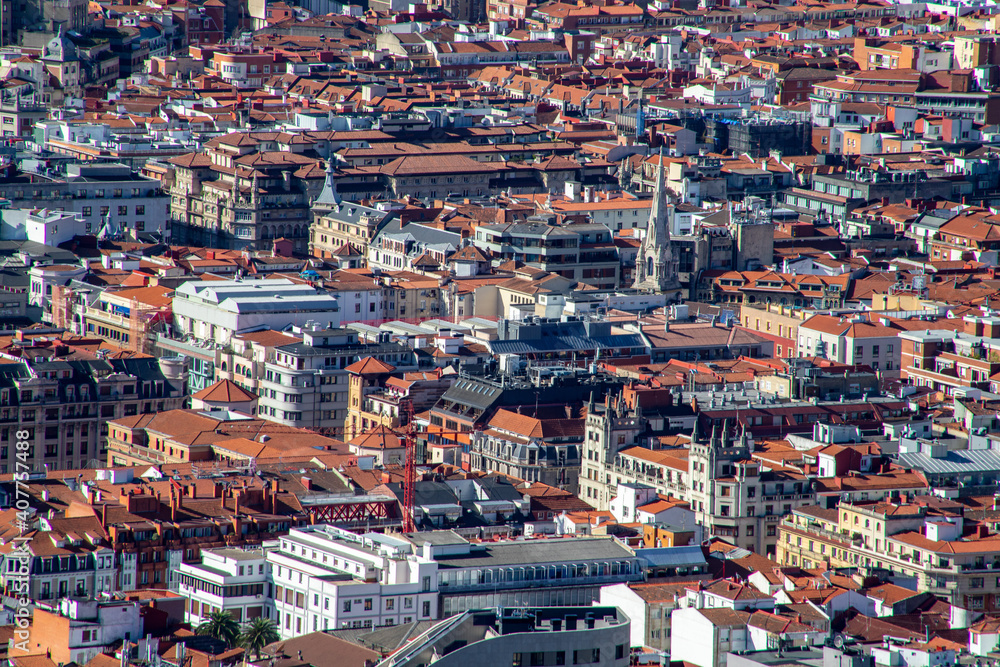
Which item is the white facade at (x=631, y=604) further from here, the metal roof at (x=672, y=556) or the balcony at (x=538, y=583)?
the metal roof at (x=672, y=556)

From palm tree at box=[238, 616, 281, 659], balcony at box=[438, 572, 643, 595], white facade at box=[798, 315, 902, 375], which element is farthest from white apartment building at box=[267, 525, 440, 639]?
white facade at box=[798, 315, 902, 375]

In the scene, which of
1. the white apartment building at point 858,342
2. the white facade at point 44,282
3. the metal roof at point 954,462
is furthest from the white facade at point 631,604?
the white facade at point 44,282

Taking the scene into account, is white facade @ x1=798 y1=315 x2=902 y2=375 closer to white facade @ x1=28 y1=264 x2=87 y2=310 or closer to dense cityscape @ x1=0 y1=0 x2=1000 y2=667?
dense cityscape @ x1=0 y1=0 x2=1000 y2=667

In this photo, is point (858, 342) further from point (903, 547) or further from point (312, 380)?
point (903, 547)

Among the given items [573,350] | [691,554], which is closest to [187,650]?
[691,554]

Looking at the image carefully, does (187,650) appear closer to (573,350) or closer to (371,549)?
(371,549)

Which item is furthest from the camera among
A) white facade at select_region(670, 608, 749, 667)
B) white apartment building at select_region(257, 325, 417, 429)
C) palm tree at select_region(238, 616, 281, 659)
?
white apartment building at select_region(257, 325, 417, 429)
